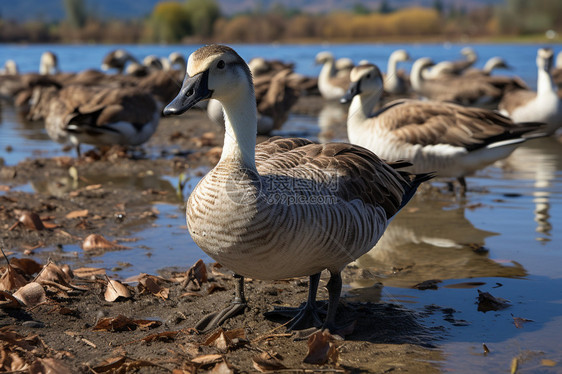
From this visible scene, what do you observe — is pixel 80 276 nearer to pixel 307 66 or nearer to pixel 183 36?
pixel 307 66

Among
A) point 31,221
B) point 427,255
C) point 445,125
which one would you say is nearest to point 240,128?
point 427,255

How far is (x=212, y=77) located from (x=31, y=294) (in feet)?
7.04

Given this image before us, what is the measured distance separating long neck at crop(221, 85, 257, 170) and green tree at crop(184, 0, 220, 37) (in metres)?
65.2

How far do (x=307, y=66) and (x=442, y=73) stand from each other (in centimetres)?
1668

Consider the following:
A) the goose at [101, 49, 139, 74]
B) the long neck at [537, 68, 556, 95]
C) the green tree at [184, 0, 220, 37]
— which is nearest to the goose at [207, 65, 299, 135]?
the long neck at [537, 68, 556, 95]

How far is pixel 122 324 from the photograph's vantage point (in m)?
4.38

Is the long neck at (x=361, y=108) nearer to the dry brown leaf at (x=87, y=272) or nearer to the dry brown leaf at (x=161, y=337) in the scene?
the dry brown leaf at (x=87, y=272)

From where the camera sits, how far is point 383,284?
532 centimetres

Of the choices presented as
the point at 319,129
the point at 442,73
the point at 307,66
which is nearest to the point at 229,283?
the point at 319,129

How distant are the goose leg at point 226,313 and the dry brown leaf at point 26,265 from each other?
1728mm

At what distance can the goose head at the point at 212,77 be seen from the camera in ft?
12.8

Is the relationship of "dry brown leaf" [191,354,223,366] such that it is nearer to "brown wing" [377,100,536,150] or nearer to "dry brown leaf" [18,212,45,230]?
"dry brown leaf" [18,212,45,230]

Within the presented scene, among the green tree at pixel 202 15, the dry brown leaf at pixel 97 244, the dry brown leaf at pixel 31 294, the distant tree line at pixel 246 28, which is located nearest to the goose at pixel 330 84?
the dry brown leaf at pixel 97 244

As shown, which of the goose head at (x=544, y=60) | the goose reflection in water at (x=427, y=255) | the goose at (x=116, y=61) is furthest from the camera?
the goose at (x=116, y=61)
